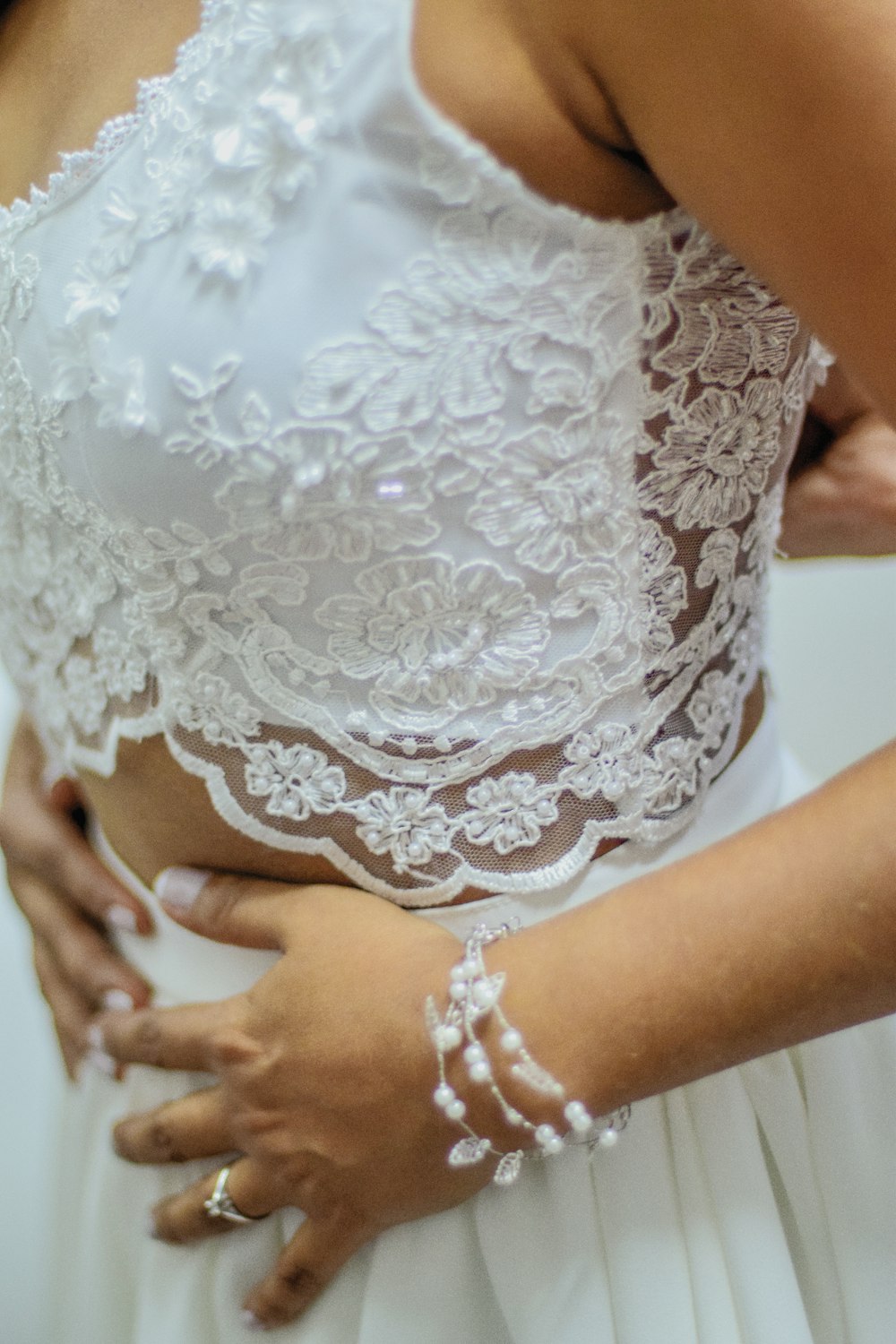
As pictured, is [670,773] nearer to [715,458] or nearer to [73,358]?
[715,458]

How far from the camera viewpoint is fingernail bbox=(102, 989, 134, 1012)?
0.67 meters

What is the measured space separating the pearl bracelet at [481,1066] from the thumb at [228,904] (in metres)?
0.11

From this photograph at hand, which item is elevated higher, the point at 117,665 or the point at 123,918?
the point at 117,665

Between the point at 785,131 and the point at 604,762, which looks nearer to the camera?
the point at 785,131

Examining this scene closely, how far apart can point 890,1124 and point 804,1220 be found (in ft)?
0.24

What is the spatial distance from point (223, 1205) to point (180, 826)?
0.21 metres

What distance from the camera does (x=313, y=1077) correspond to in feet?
1.70

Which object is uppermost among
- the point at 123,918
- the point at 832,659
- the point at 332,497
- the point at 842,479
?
the point at 332,497

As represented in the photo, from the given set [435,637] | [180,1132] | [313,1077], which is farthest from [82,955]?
[435,637]

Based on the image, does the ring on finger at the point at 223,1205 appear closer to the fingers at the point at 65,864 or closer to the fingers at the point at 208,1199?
the fingers at the point at 208,1199

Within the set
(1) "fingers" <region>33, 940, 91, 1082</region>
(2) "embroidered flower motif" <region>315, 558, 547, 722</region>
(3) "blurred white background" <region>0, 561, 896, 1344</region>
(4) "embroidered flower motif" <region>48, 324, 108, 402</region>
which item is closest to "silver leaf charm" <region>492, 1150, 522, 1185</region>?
(2) "embroidered flower motif" <region>315, 558, 547, 722</region>

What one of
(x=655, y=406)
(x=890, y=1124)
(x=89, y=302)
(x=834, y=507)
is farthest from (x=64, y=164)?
(x=890, y=1124)

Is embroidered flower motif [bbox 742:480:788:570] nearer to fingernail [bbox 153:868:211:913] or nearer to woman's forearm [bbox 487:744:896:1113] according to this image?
woman's forearm [bbox 487:744:896:1113]

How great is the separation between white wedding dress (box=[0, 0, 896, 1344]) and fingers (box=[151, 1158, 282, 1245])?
0.02 meters
